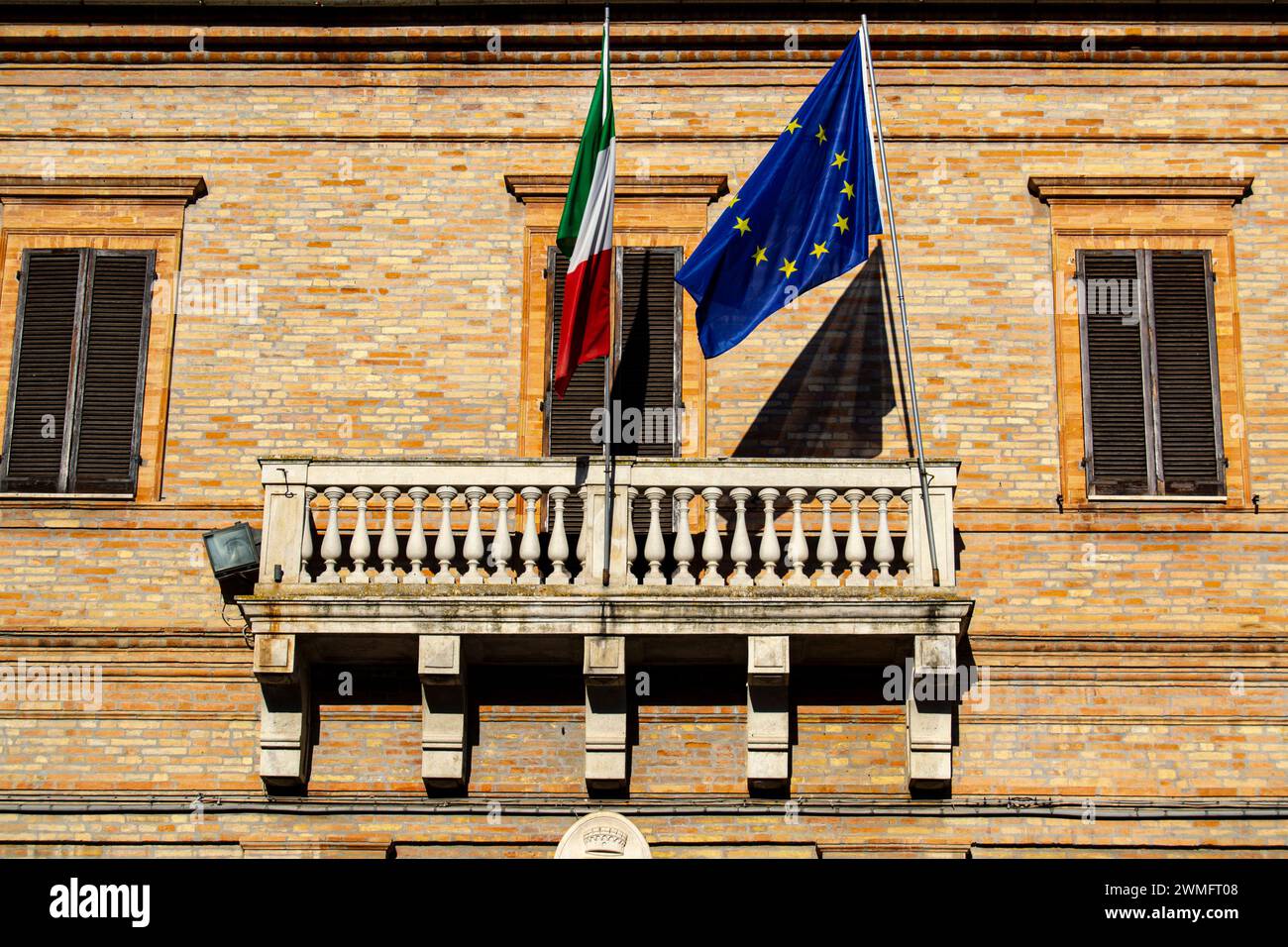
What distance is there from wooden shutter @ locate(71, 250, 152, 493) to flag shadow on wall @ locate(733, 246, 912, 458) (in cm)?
510

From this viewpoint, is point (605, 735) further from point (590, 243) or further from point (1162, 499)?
point (1162, 499)

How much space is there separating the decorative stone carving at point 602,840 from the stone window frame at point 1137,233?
504 cm

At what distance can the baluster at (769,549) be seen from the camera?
15.3 m

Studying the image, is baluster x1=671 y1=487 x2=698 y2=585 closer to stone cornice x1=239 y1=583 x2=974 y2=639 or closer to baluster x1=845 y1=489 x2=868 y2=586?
stone cornice x1=239 y1=583 x2=974 y2=639

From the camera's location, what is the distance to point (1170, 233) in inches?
677

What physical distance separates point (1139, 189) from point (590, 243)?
4.88 meters

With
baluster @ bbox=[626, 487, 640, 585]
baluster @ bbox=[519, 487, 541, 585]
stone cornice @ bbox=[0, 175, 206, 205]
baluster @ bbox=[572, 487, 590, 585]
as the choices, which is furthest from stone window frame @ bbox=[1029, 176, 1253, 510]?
stone cornice @ bbox=[0, 175, 206, 205]

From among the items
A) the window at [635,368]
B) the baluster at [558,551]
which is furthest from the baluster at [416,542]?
the window at [635,368]

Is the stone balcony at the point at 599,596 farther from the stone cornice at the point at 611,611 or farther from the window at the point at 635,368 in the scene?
the window at the point at 635,368

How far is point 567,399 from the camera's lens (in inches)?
667

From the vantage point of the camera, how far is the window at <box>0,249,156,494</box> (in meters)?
16.7

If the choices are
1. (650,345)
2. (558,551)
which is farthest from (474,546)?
(650,345)

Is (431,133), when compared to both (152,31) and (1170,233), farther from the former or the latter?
(1170,233)

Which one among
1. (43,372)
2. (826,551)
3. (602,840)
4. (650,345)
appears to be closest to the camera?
(602,840)
